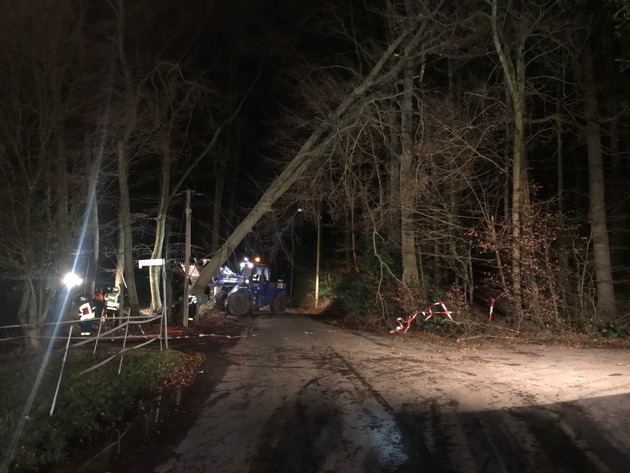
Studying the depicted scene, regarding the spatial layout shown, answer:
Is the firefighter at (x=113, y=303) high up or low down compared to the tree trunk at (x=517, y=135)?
down

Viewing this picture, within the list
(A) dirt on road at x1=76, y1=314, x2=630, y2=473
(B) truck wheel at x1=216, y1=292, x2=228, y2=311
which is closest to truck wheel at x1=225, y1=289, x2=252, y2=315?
(B) truck wheel at x1=216, y1=292, x2=228, y2=311

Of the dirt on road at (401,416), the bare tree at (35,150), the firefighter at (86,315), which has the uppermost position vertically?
the bare tree at (35,150)

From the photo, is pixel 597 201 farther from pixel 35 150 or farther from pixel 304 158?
pixel 35 150

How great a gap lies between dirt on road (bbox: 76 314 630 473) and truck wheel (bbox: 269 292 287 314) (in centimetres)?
1783

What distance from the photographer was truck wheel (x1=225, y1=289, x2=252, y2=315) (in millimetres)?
25875

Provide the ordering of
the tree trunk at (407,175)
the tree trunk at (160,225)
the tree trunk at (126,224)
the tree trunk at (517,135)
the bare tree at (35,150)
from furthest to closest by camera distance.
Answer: the tree trunk at (160,225) → the tree trunk at (126,224) → the tree trunk at (407,175) → the tree trunk at (517,135) → the bare tree at (35,150)

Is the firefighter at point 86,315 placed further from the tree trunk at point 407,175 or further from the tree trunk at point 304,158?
the tree trunk at point 407,175

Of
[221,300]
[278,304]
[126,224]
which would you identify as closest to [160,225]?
[126,224]

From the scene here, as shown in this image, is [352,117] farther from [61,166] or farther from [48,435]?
[48,435]

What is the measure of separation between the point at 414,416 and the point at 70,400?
4.88 metres

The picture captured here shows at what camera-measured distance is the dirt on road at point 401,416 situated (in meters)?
5.65

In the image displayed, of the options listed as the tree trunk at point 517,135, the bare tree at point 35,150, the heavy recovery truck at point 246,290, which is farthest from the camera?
the heavy recovery truck at point 246,290

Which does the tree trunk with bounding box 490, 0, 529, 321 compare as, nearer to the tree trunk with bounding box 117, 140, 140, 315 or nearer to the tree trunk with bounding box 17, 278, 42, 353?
the tree trunk with bounding box 17, 278, 42, 353

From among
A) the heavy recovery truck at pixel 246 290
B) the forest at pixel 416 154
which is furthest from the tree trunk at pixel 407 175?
the heavy recovery truck at pixel 246 290
